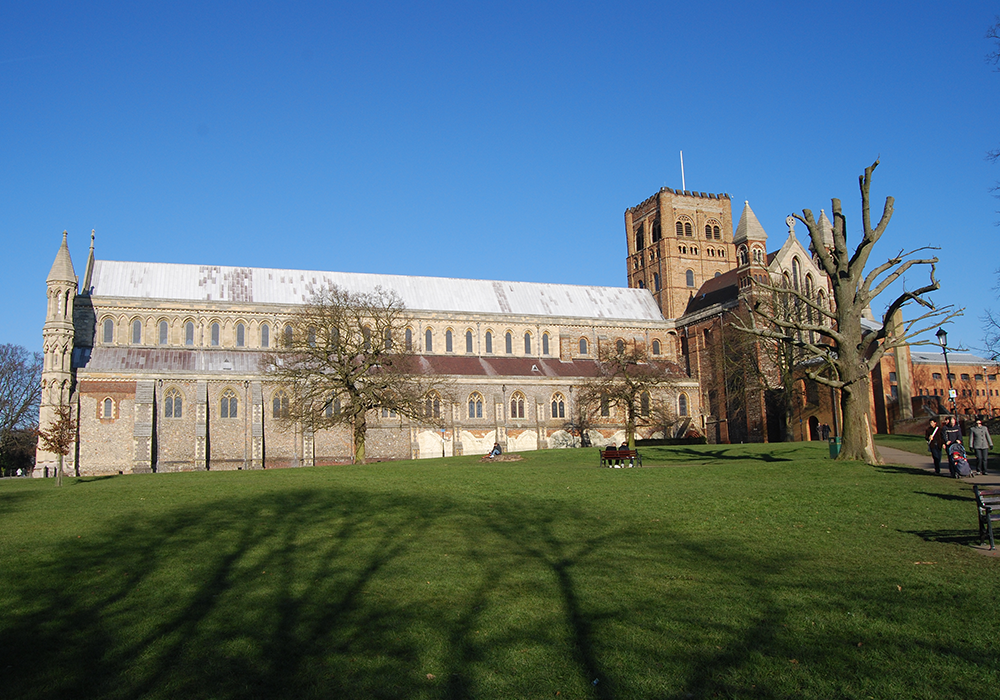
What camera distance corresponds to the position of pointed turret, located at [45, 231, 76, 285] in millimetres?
46562

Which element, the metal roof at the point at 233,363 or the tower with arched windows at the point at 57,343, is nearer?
the tower with arched windows at the point at 57,343

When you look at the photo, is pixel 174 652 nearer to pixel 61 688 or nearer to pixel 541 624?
pixel 61 688

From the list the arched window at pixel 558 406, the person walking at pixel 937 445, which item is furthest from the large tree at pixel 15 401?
the person walking at pixel 937 445

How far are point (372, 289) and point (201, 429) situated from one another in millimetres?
18066

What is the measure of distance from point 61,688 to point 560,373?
50406mm

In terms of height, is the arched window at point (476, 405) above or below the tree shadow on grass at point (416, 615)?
above

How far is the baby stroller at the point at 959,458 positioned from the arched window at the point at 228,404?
1575 inches

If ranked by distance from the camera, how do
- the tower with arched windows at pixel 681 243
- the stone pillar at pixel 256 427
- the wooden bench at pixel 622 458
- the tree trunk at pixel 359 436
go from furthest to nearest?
the tower with arched windows at pixel 681 243 → the stone pillar at pixel 256 427 → the tree trunk at pixel 359 436 → the wooden bench at pixel 622 458

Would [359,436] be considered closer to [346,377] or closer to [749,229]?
[346,377]

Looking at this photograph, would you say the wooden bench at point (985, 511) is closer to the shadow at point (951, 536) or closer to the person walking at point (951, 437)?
the shadow at point (951, 536)

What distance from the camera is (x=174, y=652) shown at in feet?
26.4

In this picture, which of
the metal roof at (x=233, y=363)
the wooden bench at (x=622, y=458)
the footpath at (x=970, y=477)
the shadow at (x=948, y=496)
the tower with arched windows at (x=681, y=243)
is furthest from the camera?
the tower with arched windows at (x=681, y=243)

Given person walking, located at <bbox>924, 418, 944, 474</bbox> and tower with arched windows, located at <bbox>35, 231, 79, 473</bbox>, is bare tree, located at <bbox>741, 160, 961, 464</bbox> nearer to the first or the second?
person walking, located at <bbox>924, 418, 944, 474</bbox>

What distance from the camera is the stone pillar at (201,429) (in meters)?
45.6
